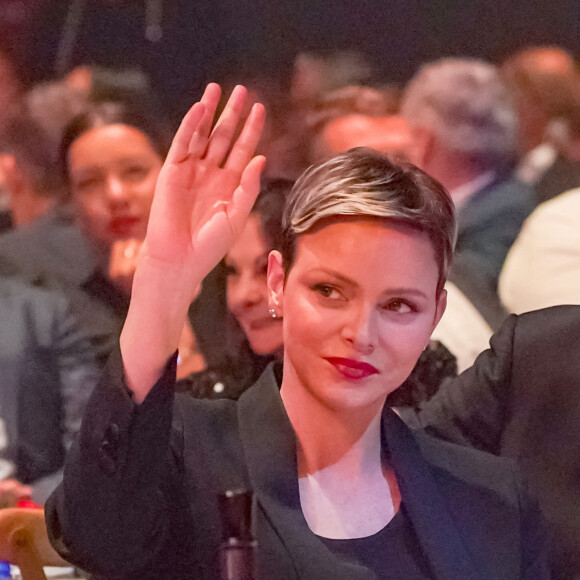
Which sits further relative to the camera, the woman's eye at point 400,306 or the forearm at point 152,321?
the woman's eye at point 400,306

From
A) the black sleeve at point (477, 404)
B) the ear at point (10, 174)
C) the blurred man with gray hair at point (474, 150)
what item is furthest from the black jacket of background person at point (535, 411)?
the ear at point (10, 174)

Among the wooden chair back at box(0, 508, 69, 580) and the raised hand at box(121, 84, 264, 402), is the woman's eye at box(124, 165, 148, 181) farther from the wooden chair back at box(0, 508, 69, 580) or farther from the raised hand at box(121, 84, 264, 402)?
the wooden chair back at box(0, 508, 69, 580)

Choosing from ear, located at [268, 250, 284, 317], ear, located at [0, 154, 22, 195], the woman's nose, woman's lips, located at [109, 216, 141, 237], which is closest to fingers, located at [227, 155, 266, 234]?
ear, located at [268, 250, 284, 317]

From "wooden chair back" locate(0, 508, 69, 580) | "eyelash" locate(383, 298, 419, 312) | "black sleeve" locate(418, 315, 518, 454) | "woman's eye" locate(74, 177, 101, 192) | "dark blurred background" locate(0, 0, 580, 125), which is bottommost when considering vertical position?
"wooden chair back" locate(0, 508, 69, 580)

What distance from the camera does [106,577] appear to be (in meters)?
1.06

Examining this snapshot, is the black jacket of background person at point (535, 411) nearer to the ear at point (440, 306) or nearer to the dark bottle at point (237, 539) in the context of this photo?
the ear at point (440, 306)

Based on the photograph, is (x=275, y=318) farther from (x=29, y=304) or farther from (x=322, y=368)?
(x=29, y=304)

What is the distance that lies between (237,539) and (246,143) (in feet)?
1.87

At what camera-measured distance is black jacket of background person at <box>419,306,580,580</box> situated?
4.28 feet

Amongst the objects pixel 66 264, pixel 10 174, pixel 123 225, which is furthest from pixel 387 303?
pixel 10 174

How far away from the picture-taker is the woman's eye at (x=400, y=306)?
1.18 m

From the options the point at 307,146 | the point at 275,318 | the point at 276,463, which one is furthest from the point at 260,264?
the point at 276,463

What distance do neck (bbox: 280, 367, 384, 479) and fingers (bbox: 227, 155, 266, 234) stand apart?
0.25 m

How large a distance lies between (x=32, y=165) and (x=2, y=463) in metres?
0.54
